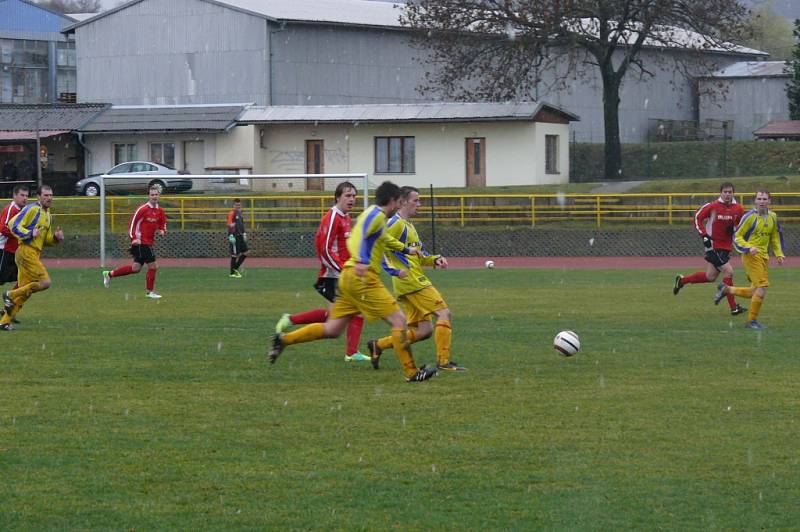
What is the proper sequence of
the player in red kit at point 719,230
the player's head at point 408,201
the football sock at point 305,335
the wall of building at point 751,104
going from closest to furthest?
the football sock at point 305,335
the player's head at point 408,201
the player in red kit at point 719,230
the wall of building at point 751,104

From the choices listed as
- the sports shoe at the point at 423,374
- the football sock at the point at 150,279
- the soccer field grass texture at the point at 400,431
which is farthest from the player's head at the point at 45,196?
the sports shoe at the point at 423,374

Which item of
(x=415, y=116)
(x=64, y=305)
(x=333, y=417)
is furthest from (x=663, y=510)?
(x=415, y=116)

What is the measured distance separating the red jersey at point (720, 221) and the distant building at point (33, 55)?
59.6 meters

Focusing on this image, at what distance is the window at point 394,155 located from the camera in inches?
1961

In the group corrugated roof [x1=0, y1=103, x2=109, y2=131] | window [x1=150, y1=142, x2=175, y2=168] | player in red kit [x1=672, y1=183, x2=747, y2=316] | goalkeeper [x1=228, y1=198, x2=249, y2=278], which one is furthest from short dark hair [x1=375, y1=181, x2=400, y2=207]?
corrugated roof [x1=0, y1=103, x2=109, y2=131]

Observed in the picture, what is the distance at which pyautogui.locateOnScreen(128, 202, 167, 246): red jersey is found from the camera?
21.5m

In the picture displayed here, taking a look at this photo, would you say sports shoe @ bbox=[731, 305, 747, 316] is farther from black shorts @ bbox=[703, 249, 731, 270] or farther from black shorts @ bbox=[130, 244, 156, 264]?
black shorts @ bbox=[130, 244, 156, 264]

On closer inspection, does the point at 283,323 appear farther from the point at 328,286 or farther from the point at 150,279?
the point at 150,279

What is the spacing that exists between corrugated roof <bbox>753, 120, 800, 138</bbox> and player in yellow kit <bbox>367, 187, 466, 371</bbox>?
165ft

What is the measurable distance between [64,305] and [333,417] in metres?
11.5

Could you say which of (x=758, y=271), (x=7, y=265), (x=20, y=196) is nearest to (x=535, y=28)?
(x=758, y=271)

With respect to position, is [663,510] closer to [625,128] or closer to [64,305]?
[64,305]

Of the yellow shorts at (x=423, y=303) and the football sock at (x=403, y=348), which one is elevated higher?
the yellow shorts at (x=423, y=303)

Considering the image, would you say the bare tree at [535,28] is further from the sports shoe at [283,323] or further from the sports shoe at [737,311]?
the sports shoe at [283,323]
